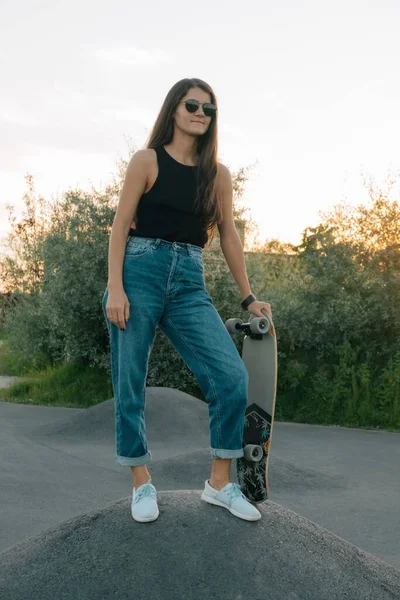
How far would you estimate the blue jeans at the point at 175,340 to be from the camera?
11.8 feet

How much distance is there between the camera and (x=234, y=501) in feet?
12.7

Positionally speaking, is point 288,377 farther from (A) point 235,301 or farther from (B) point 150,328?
(B) point 150,328

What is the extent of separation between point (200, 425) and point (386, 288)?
461 cm

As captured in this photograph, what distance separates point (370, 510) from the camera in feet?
24.7

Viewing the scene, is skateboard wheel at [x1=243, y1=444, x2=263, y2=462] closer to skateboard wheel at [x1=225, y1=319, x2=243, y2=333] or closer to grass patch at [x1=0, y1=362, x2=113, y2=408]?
skateboard wheel at [x1=225, y1=319, x2=243, y2=333]

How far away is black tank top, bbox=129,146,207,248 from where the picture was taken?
3.67 meters

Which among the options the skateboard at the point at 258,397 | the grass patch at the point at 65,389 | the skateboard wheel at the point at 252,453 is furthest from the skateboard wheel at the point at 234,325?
the grass patch at the point at 65,389

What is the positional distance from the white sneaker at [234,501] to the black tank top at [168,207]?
50.1 inches

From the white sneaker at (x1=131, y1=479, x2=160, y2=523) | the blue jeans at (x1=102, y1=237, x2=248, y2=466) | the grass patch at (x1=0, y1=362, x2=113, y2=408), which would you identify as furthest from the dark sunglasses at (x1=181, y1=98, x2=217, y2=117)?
the grass patch at (x1=0, y1=362, x2=113, y2=408)

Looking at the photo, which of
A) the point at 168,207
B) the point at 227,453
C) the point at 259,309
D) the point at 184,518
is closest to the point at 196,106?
the point at 168,207

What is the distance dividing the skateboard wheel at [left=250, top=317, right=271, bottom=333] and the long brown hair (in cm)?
52

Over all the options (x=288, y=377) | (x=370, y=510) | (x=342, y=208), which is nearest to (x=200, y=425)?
(x=288, y=377)

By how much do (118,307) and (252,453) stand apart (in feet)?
3.26

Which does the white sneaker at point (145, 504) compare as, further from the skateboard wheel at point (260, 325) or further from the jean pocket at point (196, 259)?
the jean pocket at point (196, 259)
